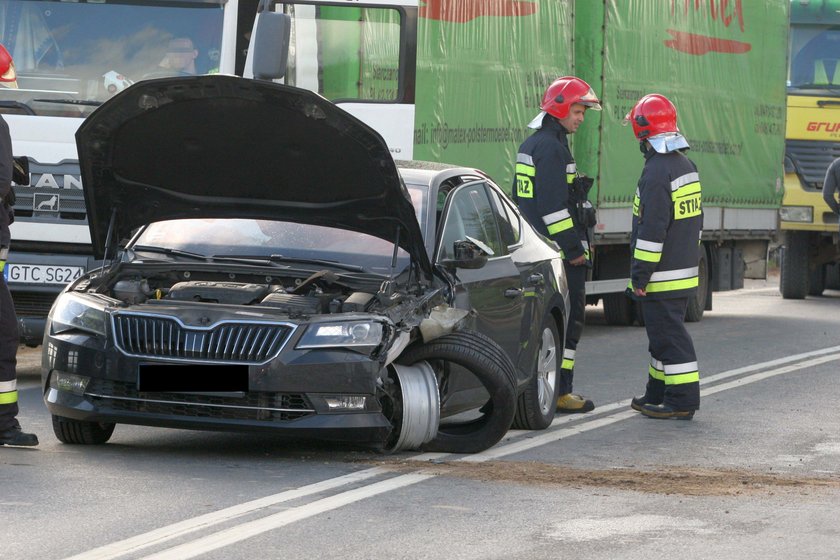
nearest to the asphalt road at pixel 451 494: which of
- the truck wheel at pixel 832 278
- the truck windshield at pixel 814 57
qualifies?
the truck windshield at pixel 814 57

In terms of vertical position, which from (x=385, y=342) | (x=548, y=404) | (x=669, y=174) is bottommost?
(x=548, y=404)

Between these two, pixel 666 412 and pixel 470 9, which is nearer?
pixel 666 412

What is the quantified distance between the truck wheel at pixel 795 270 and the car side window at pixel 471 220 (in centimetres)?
1380

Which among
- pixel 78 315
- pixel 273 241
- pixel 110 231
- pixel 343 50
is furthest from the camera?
pixel 343 50

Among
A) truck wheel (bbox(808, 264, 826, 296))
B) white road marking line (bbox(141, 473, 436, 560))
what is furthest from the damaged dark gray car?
truck wheel (bbox(808, 264, 826, 296))

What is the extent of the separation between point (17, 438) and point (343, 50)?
16.3 feet

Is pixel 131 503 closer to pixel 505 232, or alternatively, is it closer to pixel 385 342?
pixel 385 342

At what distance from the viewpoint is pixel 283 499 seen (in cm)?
721

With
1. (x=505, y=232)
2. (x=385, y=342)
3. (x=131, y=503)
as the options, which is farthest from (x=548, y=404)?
(x=131, y=503)

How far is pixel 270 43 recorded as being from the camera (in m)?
10.8

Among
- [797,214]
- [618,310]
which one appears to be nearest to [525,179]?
[618,310]

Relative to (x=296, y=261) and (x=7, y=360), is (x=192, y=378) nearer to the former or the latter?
(x=296, y=261)

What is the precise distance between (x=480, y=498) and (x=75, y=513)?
1.73m

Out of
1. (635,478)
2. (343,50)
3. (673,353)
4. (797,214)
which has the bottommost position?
(635,478)
